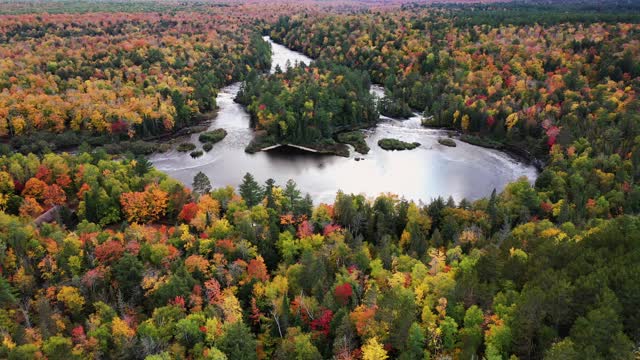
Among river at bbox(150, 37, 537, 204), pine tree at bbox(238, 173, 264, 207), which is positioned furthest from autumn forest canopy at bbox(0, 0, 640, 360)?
river at bbox(150, 37, 537, 204)

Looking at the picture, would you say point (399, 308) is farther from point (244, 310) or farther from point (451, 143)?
point (451, 143)

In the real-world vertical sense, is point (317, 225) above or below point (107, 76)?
below

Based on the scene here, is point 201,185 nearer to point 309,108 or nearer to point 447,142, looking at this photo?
point 309,108

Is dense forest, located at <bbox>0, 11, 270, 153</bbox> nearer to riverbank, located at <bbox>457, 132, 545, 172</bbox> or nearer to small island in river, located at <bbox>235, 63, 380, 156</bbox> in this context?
small island in river, located at <bbox>235, 63, 380, 156</bbox>

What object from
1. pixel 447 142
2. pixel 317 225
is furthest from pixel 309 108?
pixel 317 225

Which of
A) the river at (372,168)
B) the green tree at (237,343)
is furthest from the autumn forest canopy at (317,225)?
the river at (372,168)

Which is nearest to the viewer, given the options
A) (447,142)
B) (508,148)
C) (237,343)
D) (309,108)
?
(237,343)
